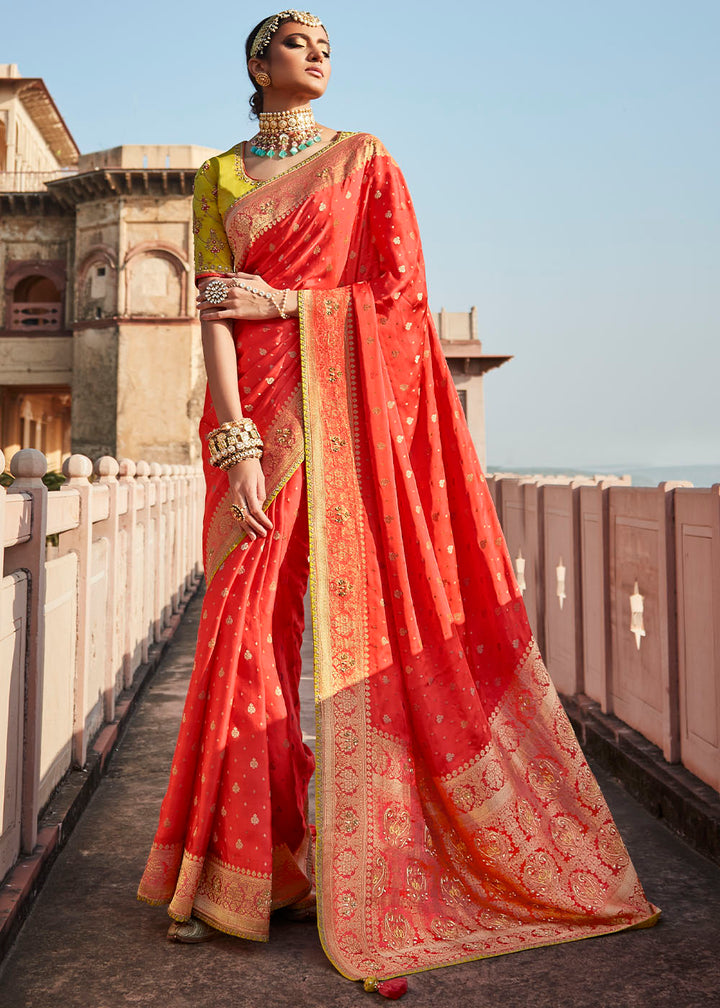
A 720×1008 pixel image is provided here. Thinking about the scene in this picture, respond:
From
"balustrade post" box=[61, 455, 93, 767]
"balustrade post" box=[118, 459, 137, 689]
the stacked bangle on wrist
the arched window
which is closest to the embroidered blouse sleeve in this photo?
the stacked bangle on wrist

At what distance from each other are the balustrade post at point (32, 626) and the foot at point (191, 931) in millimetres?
572

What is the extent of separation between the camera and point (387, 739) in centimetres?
190

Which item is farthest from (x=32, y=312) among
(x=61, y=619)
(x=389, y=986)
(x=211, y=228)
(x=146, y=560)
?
(x=389, y=986)

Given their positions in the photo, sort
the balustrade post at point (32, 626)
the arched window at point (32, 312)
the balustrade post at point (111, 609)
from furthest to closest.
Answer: the arched window at point (32, 312) < the balustrade post at point (111, 609) < the balustrade post at point (32, 626)

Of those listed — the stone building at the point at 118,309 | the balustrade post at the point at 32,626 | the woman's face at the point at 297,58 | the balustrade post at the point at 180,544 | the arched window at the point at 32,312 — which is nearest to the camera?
the woman's face at the point at 297,58

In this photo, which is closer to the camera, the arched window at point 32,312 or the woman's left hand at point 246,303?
the woman's left hand at point 246,303

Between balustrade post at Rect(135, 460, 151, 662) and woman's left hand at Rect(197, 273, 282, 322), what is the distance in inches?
126

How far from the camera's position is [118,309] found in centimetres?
2180

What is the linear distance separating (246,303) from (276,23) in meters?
0.65

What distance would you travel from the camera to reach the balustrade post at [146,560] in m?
5.26

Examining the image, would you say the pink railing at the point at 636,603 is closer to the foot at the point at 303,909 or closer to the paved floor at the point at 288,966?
the paved floor at the point at 288,966

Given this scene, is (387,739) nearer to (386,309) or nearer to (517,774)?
(517,774)

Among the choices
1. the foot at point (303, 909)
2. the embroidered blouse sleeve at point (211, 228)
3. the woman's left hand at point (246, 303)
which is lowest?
the foot at point (303, 909)

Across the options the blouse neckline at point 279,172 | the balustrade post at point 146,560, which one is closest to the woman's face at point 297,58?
A: the blouse neckline at point 279,172
